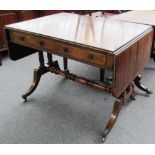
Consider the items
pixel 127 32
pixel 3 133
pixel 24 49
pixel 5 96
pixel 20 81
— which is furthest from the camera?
pixel 20 81

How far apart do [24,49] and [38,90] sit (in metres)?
0.50

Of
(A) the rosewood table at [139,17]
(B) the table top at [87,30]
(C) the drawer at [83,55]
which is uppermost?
(B) the table top at [87,30]

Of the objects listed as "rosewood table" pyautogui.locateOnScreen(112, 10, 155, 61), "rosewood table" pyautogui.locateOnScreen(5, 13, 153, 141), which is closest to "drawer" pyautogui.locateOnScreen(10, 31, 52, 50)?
"rosewood table" pyautogui.locateOnScreen(5, 13, 153, 141)

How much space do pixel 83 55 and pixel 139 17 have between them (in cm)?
138

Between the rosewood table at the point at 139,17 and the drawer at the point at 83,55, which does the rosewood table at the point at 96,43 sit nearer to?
the drawer at the point at 83,55

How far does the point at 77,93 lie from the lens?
2281mm

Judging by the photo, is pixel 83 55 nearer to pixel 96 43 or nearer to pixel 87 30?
pixel 96 43

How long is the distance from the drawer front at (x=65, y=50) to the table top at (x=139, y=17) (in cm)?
114

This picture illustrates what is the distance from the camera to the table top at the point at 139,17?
2.34m

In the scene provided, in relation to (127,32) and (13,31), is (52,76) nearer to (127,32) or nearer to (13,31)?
(13,31)

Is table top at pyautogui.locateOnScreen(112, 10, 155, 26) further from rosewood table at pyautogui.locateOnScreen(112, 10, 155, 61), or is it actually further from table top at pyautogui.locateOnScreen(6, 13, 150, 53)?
table top at pyautogui.locateOnScreen(6, 13, 150, 53)

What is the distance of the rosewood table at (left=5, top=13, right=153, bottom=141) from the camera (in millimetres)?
1357

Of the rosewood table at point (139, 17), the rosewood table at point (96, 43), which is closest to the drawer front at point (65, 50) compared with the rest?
the rosewood table at point (96, 43)

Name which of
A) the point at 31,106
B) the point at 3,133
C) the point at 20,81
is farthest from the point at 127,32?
the point at 20,81
